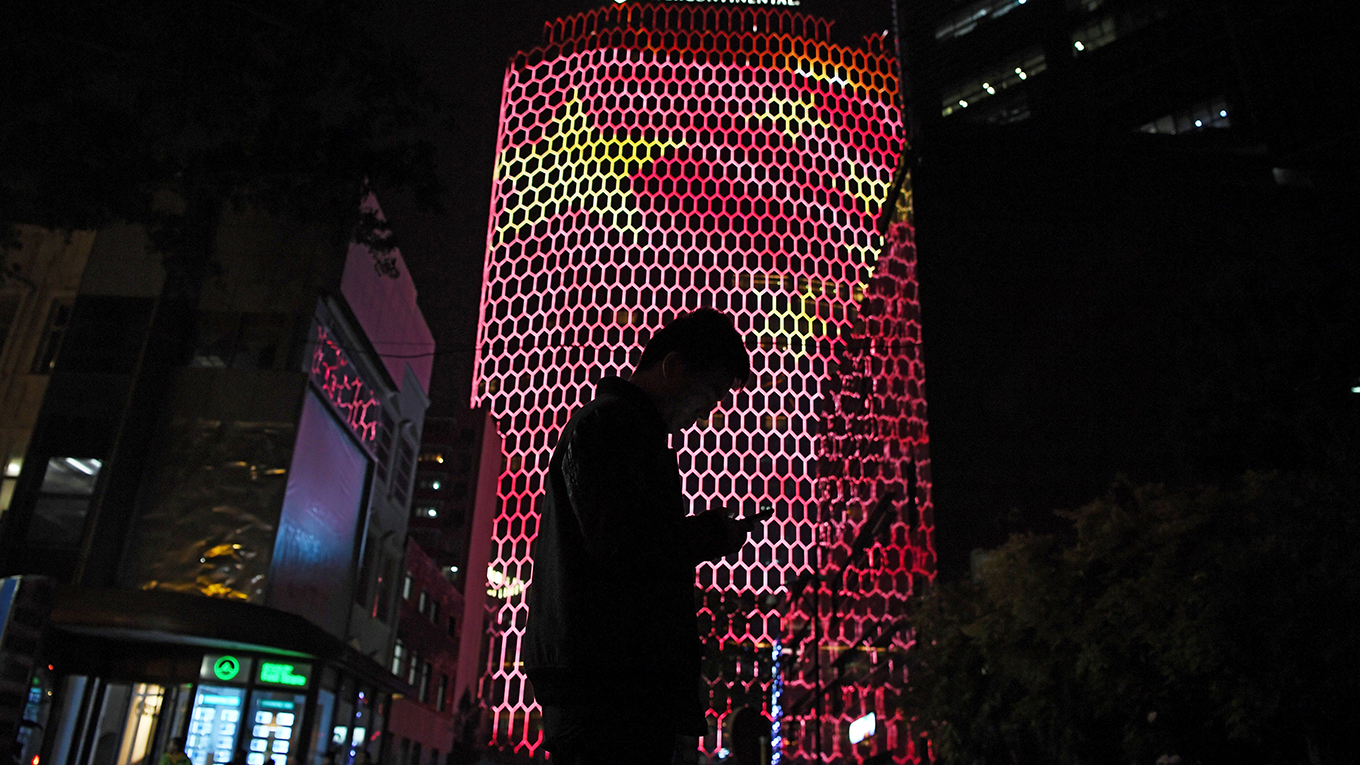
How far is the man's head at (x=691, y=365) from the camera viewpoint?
5.78ft

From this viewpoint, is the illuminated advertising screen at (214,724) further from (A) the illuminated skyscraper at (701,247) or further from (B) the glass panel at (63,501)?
(A) the illuminated skyscraper at (701,247)

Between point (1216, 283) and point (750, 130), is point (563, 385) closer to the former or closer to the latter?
point (750, 130)

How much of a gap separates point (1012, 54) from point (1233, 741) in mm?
28950

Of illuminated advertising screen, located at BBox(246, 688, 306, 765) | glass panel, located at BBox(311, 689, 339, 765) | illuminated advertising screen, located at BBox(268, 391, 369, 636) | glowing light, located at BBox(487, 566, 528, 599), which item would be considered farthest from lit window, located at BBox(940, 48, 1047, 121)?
illuminated advertising screen, located at BBox(246, 688, 306, 765)

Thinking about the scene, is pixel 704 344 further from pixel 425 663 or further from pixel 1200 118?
pixel 1200 118

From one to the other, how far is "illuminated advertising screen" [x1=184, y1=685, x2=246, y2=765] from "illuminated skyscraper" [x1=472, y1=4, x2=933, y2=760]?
23749 millimetres

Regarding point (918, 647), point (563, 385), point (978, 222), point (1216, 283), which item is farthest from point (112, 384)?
point (563, 385)

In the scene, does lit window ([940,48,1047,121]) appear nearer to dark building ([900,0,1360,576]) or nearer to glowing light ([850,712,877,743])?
dark building ([900,0,1360,576])

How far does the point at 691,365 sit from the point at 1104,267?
26.8 meters

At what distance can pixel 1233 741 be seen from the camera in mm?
10406

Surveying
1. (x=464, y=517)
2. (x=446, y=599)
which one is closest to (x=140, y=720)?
(x=446, y=599)

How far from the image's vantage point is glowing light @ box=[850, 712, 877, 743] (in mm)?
22312

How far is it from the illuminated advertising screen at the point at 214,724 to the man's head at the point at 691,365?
12667 millimetres

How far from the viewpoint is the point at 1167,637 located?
995 centimetres
